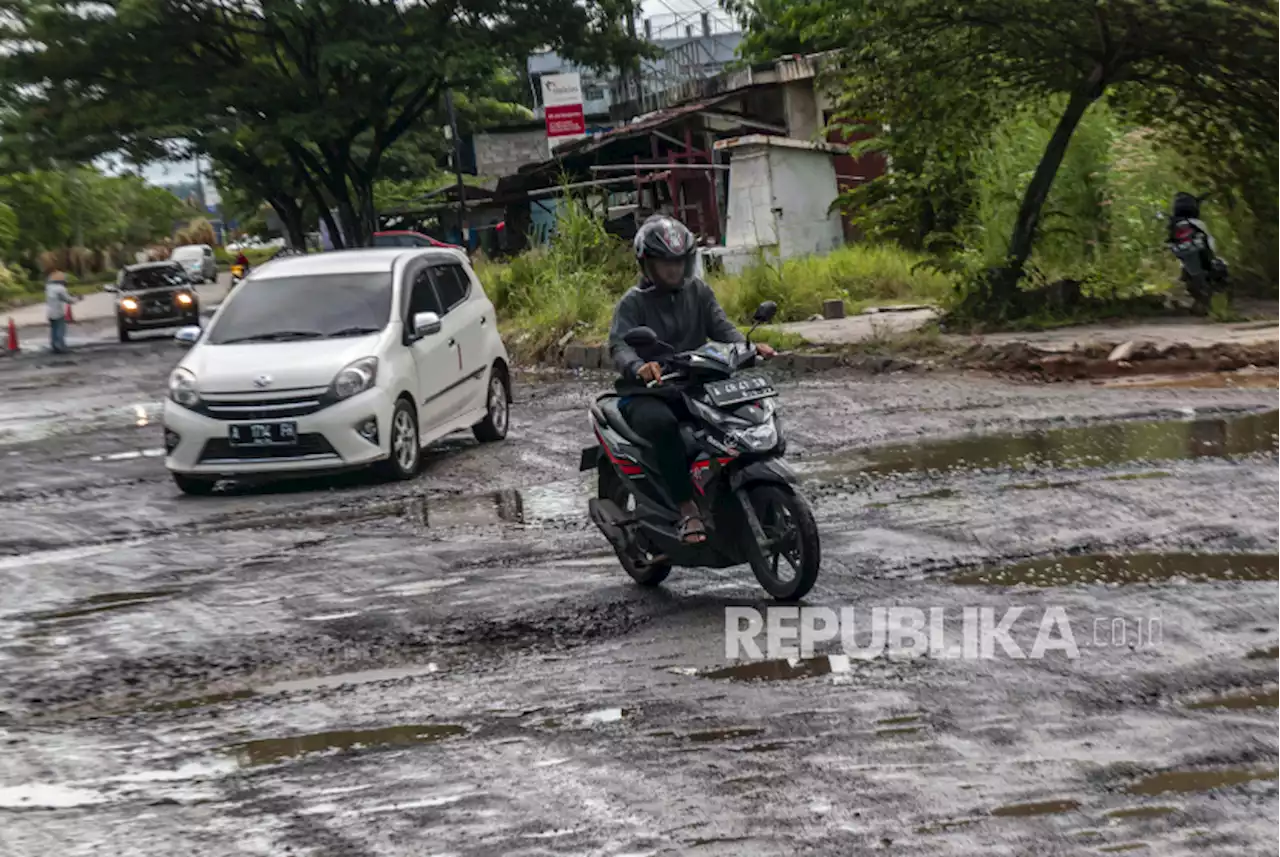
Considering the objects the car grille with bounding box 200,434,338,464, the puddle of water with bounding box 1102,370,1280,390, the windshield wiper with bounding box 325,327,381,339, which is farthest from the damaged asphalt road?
the windshield wiper with bounding box 325,327,381,339

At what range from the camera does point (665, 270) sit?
783 cm

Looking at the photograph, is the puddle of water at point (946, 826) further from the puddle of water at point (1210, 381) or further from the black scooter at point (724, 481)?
the puddle of water at point (1210, 381)

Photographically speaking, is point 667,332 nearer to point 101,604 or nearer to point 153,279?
point 101,604

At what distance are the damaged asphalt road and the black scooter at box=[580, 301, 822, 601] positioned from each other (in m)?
0.23

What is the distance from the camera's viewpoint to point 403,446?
12.7 metres

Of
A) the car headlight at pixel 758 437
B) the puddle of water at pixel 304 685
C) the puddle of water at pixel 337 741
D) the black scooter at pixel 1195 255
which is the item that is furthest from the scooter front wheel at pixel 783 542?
the black scooter at pixel 1195 255

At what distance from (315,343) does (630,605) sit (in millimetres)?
6021

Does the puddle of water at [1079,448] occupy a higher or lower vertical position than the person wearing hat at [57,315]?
lower

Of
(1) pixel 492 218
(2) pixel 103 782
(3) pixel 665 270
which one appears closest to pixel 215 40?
(1) pixel 492 218

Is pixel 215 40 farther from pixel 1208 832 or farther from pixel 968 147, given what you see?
pixel 1208 832

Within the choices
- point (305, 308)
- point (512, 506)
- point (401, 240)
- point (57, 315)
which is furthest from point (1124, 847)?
point (401, 240)

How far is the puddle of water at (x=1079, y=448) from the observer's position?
10398mm

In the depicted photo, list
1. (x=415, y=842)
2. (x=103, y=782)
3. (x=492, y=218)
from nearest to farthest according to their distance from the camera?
(x=415, y=842)
(x=103, y=782)
(x=492, y=218)

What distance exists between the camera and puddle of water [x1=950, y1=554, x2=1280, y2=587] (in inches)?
279
